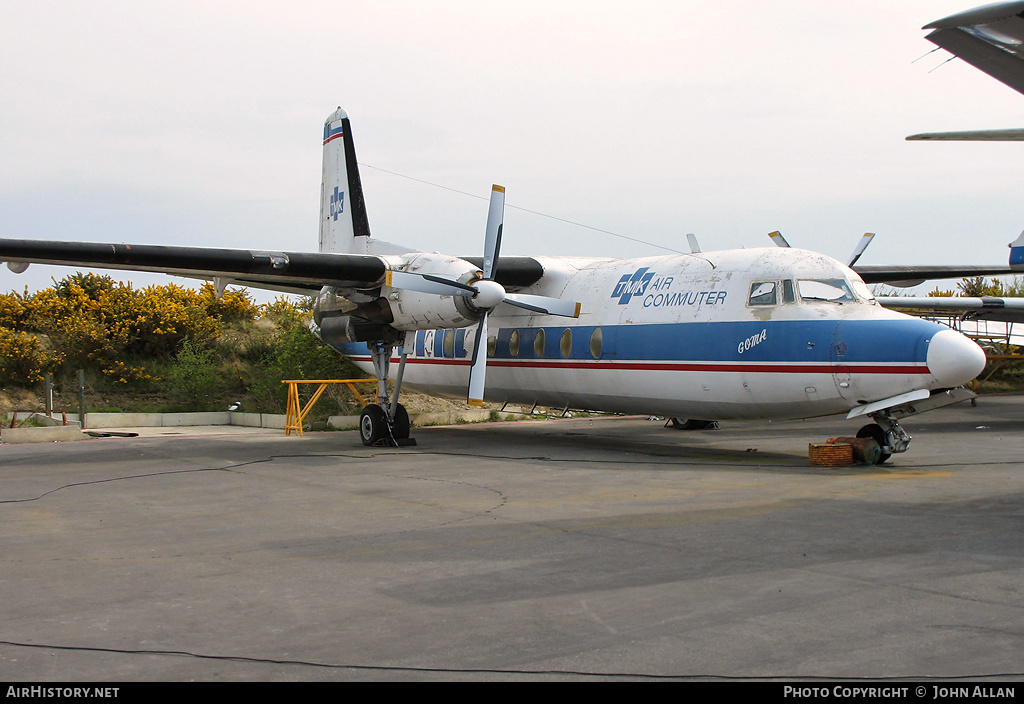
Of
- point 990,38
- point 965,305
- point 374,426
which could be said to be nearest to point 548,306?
point 374,426

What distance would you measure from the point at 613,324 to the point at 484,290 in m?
2.45

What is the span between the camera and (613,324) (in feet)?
51.0

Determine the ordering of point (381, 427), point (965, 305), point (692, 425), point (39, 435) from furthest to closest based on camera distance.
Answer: point (965, 305)
point (692, 425)
point (39, 435)
point (381, 427)

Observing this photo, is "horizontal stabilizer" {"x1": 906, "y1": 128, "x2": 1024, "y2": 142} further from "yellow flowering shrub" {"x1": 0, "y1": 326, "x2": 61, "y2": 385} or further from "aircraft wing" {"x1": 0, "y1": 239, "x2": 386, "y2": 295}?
"yellow flowering shrub" {"x1": 0, "y1": 326, "x2": 61, "y2": 385}

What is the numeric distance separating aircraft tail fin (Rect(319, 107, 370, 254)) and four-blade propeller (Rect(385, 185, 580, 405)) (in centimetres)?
361

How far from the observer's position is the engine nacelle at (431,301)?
589 inches

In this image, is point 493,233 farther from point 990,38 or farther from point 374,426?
point 990,38

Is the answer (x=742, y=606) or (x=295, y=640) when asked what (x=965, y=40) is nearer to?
(x=742, y=606)

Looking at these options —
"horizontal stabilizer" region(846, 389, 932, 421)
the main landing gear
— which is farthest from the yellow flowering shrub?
"horizontal stabilizer" region(846, 389, 932, 421)

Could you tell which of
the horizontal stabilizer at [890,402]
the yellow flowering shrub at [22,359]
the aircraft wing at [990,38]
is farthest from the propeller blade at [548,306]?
the yellow flowering shrub at [22,359]

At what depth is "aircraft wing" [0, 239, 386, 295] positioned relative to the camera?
13453 mm

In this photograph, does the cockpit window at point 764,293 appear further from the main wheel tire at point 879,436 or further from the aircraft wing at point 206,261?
the aircraft wing at point 206,261

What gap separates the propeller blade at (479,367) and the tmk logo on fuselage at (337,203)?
5.99m
